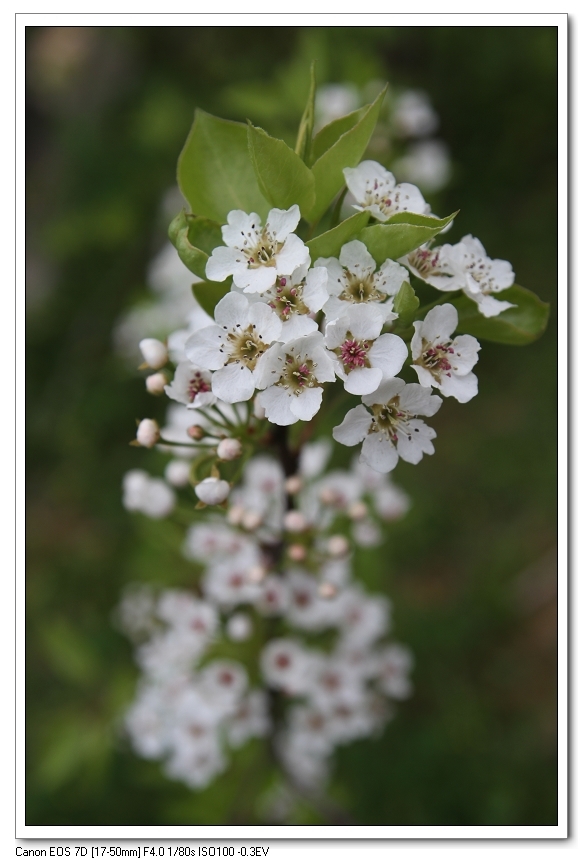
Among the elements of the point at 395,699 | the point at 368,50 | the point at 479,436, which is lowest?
the point at 395,699

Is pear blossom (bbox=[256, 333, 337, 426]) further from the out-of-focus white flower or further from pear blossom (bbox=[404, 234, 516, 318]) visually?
the out-of-focus white flower

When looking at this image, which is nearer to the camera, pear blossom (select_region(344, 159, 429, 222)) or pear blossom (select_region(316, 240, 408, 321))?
pear blossom (select_region(316, 240, 408, 321))

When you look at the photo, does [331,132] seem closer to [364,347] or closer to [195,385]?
[364,347]

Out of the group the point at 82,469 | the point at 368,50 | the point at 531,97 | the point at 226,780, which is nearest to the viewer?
the point at 226,780

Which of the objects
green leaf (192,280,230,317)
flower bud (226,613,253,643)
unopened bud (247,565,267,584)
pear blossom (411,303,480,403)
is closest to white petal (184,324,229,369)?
green leaf (192,280,230,317)

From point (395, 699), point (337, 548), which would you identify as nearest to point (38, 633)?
A: point (395, 699)

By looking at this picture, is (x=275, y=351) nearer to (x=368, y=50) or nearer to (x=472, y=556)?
(x=368, y=50)

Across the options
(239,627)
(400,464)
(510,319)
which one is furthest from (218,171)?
(400,464)
